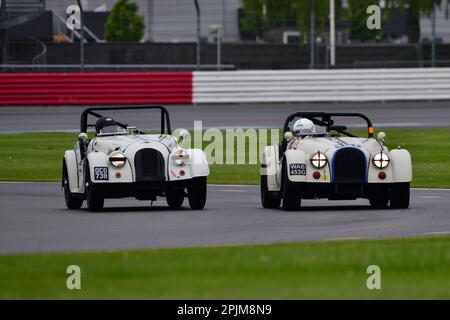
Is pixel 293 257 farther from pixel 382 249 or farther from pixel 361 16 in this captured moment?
pixel 361 16

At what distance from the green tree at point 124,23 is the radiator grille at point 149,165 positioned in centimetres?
5053

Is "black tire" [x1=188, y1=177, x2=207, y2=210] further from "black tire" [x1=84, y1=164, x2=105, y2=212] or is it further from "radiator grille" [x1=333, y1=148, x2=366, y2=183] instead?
"radiator grille" [x1=333, y1=148, x2=366, y2=183]

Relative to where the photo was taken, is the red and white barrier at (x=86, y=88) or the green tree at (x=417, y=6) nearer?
the red and white barrier at (x=86, y=88)

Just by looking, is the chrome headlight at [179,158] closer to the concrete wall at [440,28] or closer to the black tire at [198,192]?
the black tire at [198,192]

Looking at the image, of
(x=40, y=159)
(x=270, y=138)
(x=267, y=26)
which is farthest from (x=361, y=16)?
(x=40, y=159)

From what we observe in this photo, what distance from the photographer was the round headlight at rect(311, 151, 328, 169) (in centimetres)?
1577

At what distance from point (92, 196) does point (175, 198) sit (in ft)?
4.24

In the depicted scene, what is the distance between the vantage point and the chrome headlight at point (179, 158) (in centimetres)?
1590

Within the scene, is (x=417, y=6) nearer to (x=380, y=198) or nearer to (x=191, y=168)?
(x=380, y=198)

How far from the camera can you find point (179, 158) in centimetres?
1591

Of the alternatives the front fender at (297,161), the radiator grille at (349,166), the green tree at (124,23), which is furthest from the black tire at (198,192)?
the green tree at (124,23)

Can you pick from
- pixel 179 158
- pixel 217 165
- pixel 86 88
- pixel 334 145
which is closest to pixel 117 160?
pixel 179 158

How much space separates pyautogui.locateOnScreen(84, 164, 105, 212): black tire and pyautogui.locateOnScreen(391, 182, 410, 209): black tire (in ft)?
11.3

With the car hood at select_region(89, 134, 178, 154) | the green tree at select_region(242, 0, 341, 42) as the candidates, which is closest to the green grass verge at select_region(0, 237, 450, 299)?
the car hood at select_region(89, 134, 178, 154)
